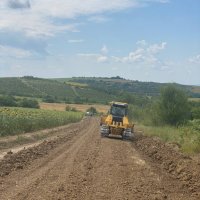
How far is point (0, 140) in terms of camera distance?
27.1 meters

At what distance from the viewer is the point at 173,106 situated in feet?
180

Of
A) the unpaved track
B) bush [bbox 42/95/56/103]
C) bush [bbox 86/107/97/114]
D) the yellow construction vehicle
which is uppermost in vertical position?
the unpaved track

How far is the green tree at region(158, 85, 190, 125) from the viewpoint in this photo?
54938 millimetres

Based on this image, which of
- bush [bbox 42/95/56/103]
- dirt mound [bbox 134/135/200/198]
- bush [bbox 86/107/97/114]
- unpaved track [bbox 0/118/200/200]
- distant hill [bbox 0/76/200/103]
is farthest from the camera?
distant hill [bbox 0/76/200/103]

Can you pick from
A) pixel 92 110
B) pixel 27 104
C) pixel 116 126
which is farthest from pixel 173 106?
pixel 92 110

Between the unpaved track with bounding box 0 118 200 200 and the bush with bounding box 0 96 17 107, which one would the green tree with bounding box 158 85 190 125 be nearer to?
the unpaved track with bounding box 0 118 200 200

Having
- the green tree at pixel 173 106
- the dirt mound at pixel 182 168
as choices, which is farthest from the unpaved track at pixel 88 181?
the green tree at pixel 173 106

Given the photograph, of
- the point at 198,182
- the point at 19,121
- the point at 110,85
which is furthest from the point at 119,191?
the point at 110,85

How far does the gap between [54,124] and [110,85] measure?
123 metres

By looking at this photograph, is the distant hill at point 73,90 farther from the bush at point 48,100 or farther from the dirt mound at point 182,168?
the dirt mound at point 182,168

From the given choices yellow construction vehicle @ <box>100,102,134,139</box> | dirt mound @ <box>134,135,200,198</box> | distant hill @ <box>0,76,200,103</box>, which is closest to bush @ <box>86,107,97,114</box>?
distant hill @ <box>0,76,200,103</box>

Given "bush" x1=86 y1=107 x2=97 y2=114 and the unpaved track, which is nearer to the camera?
the unpaved track

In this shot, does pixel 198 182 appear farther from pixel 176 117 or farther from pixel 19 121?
pixel 176 117

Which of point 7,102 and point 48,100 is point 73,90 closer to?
point 48,100
